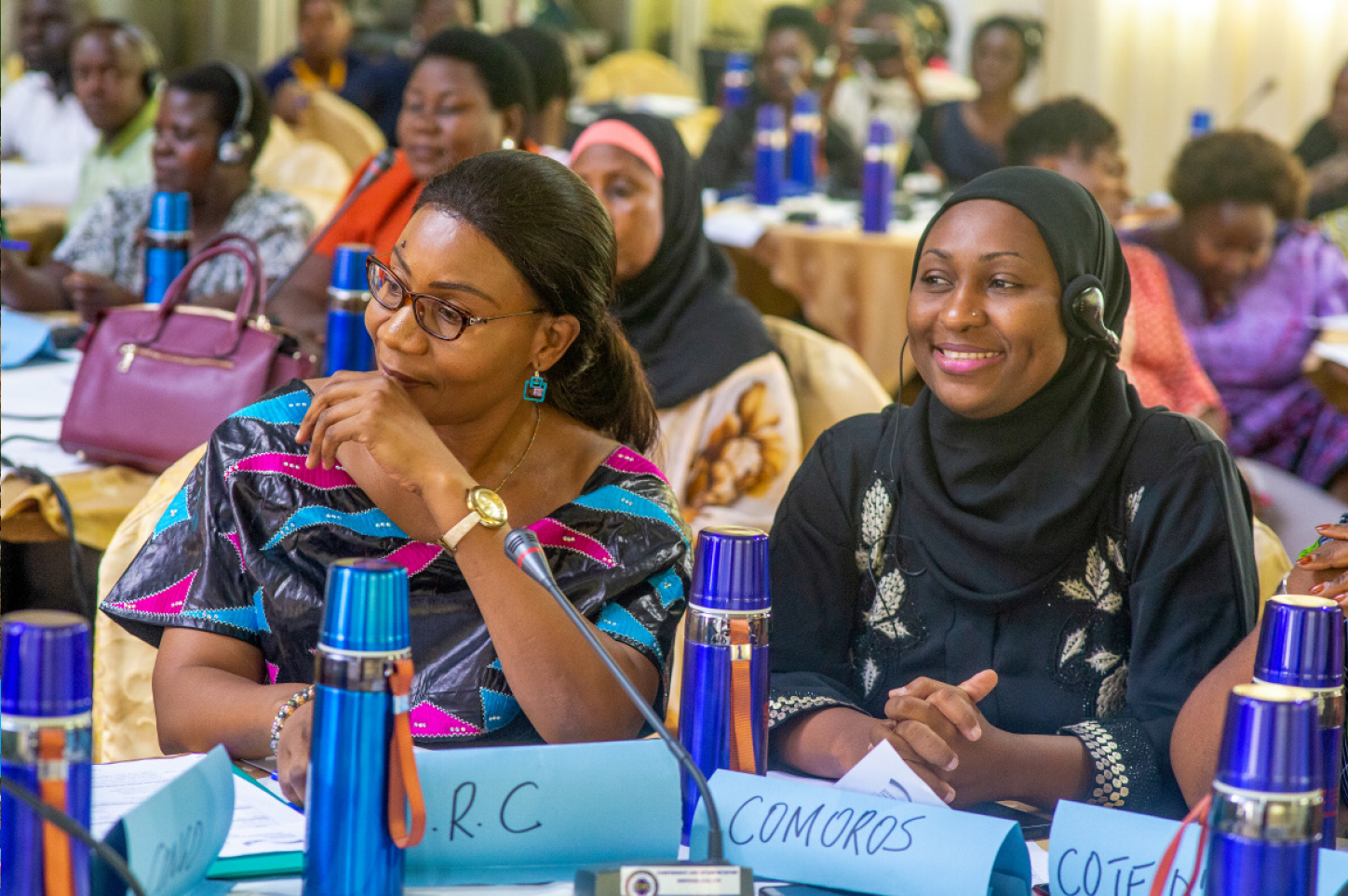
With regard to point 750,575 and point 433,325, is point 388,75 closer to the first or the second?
point 433,325

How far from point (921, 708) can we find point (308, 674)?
1.86 feet

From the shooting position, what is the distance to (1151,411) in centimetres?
149

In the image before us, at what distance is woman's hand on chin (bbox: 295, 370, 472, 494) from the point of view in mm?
1257

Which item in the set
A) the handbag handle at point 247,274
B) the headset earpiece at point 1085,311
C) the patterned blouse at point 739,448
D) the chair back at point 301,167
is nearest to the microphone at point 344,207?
the handbag handle at point 247,274

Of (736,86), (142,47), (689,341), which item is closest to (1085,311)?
(689,341)

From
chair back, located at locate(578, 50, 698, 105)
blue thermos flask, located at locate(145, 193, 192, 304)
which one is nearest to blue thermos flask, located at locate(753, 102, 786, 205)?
blue thermos flask, located at locate(145, 193, 192, 304)

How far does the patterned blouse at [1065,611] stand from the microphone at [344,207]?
1576 millimetres

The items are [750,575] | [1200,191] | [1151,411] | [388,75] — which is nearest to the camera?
[750,575]

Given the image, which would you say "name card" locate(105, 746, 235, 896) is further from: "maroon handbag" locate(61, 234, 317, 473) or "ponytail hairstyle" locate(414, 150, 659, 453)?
"maroon handbag" locate(61, 234, 317, 473)

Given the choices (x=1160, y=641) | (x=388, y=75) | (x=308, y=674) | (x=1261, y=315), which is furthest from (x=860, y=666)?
(x=388, y=75)

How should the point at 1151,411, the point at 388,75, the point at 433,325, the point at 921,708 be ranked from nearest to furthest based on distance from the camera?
the point at 921,708, the point at 433,325, the point at 1151,411, the point at 388,75

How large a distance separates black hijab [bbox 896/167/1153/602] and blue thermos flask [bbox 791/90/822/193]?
3.95m

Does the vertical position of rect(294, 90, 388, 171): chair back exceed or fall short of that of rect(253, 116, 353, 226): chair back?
it exceeds it

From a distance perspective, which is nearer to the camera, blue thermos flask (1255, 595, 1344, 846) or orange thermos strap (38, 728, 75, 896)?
orange thermos strap (38, 728, 75, 896)
